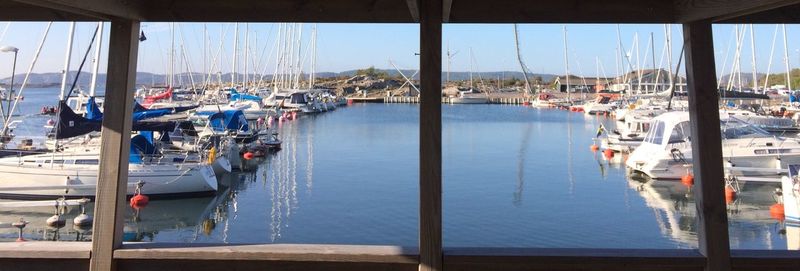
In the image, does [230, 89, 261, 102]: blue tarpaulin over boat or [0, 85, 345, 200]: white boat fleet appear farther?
[230, 89, 261, 102]: blue tarpaulin over boat

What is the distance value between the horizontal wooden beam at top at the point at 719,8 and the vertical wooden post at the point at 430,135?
109 cm

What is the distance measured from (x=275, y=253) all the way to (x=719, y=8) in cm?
216

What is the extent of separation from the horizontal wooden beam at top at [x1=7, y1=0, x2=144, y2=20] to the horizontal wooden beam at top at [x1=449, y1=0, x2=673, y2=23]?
56.9 inches

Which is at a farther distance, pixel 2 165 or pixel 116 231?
pixel 2 165

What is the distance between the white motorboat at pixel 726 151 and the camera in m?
17.5

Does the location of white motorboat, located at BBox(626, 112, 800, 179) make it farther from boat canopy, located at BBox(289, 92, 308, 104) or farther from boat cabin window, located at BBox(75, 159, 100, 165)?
boat canopy, located at BBox(289, 92, 308, 104)

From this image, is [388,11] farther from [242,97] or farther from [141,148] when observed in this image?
[242,97]

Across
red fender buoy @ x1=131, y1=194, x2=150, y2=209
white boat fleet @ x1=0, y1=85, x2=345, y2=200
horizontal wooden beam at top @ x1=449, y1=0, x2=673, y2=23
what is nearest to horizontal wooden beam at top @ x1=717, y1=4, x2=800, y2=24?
horizontal wooden beam at top @ x1=449, y1=0, x2=673, y2=23

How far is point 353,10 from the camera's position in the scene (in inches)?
102

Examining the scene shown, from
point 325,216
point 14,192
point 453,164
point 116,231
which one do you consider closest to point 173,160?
point 14,192

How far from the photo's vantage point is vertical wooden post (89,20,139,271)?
2.54 meters

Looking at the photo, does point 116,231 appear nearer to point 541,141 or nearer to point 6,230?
point 6,230

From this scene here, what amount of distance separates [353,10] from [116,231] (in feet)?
4.87

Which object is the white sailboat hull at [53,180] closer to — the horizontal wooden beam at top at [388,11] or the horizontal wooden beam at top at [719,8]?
the horizontal wooden beam at top at [388,11]
